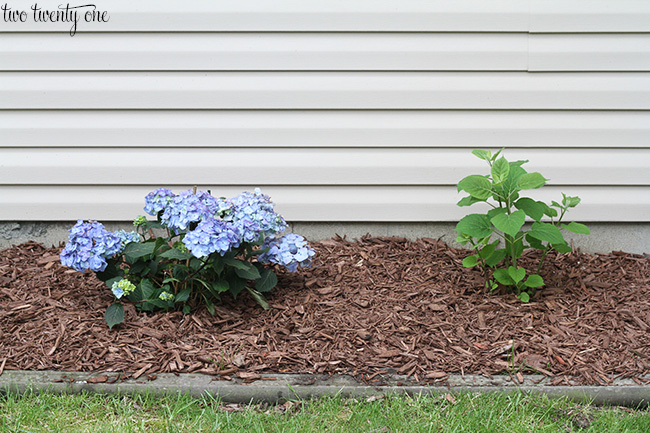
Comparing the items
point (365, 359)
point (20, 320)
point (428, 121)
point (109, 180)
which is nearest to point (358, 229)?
point (428, 121)

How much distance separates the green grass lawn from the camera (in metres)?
2.22

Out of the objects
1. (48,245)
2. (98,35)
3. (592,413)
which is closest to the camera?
(592,413)

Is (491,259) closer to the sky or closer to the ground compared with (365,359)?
closer to the sky

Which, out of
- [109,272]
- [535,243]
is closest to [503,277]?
[535,243]

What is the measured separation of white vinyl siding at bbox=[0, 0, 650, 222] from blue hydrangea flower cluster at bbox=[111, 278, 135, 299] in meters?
0.98

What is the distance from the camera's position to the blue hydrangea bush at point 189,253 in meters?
2.78

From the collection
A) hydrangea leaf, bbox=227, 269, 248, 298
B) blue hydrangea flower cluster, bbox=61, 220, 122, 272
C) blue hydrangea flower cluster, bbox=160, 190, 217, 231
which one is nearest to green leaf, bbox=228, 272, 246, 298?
hydrangea leaf, bbox=227, 269, 248, 298

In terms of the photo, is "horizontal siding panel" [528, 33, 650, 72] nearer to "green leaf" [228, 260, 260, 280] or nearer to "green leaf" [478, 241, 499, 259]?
"green leaf" [478, 241, 499, 259]

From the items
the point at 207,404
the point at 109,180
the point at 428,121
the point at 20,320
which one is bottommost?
the point at 207,404

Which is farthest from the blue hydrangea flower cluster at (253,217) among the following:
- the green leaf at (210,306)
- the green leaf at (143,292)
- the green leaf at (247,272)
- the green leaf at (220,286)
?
the green leaf at (143,292)

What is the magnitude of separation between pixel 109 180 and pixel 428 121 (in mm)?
2022

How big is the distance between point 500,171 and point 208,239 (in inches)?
58.9

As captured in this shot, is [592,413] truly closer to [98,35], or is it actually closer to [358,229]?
[358,229]

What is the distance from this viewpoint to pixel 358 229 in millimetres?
3764
